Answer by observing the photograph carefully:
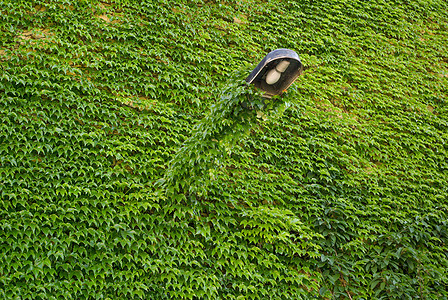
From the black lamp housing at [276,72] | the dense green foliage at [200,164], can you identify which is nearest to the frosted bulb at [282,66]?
the black lamp housing at [276,72]

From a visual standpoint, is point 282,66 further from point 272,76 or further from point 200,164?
point 200,164

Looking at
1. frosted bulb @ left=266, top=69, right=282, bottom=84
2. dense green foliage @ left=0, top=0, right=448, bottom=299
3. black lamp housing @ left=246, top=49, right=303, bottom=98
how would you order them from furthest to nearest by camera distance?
1. dense green foliage @ left=0, top=0, right=448, bottom=299
2. frosted bulb @ left=266, top=69, right=282, bottom=84
3. black lamp housing @ left=246, top=49, right=303, bottom=98

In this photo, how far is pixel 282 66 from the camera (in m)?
2.84

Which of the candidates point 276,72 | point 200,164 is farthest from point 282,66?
point 200,164

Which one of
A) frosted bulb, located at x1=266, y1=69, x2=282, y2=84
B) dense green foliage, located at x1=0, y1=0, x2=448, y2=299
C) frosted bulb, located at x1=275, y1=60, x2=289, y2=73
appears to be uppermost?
frosted bulb, located at x1=275, y1=60, x2=289, y2=73

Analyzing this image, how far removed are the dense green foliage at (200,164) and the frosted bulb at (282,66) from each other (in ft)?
1.27

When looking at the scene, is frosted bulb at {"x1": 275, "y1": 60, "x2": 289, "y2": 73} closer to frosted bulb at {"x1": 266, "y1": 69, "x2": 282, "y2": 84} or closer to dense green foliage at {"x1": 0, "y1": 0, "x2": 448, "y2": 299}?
frosted bulb at {"x1": 266, "y1": 69, "x2": 282, "y2": 84}

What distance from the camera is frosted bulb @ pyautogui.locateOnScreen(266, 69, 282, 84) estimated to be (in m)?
2.94

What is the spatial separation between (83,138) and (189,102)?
1.36 metres

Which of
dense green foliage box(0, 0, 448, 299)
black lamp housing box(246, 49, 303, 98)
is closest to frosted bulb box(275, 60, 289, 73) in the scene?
black lamp housing box(246, 49, 303, 98)

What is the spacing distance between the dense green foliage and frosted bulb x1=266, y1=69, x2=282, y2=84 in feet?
0.72

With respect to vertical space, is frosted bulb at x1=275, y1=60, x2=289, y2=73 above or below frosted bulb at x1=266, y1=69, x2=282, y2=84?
above

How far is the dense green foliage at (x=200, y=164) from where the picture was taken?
133 inches

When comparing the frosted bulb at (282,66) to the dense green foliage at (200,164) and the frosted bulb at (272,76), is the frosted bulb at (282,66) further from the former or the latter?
the dense green foliage at (200,164)
